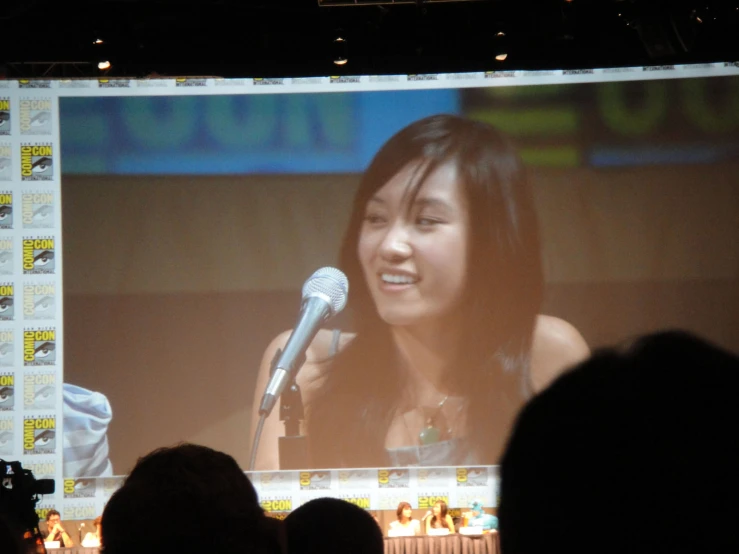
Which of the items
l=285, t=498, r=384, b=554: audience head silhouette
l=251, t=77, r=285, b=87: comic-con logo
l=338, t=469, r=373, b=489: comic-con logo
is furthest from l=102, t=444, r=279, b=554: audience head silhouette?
l=251, t=77, r=285, b=87: comic-con logo

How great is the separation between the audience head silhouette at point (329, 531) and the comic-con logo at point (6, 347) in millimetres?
5818

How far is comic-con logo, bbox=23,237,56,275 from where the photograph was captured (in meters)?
6.72

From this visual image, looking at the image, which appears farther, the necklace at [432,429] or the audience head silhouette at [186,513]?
the necklace at [432,429]

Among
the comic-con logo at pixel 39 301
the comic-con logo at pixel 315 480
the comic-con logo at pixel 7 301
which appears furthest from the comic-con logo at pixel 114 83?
the comic-con logo at pixel 315 480

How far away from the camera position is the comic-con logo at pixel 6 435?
6586 mm

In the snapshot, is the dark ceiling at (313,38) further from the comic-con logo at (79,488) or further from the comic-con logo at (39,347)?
the comic-con logo at (79,488)

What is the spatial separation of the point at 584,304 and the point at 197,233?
9.47 feet

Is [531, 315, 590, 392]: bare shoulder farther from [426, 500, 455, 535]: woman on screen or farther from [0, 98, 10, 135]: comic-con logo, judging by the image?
[0, 98, 10, 135]: comic-con logo

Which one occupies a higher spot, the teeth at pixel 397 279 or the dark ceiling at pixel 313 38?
the dark ceiling at pixel 313 38

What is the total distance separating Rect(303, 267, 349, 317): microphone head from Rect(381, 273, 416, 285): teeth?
0.28m

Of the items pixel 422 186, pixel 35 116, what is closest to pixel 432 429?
pixel 422 186

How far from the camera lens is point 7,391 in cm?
664

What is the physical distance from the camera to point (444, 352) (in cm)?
645

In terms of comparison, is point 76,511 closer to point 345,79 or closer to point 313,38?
point 345,79
